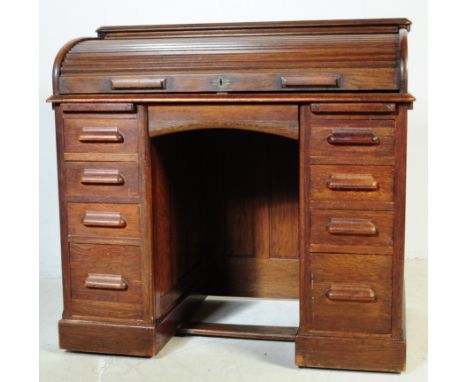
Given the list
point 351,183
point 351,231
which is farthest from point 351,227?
point 351,183

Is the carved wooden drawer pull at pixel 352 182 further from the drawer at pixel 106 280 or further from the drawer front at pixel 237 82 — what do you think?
the drawer at pixel 106 280

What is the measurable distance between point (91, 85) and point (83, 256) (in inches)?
31.8

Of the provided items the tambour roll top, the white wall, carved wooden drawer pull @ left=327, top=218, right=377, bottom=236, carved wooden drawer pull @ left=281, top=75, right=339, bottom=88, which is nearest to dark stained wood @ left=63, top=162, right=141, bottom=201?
the tambour roll top

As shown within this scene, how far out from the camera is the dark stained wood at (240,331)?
3738 mm

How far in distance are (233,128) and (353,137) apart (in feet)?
1.86

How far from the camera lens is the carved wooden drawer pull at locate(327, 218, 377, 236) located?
128 inches

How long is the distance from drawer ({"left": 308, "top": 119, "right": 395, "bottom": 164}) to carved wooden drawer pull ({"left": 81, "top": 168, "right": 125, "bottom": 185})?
897mm

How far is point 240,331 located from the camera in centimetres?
379

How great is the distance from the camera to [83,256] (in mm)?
3572

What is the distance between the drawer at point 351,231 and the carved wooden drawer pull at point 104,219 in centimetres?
89

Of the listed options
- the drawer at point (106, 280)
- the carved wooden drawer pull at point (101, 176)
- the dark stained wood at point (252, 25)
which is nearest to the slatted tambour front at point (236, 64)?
the dark stained wood at point (252, 25)

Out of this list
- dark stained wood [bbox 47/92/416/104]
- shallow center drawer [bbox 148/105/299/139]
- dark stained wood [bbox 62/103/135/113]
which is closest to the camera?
dark stained wood [bbox 47/92/416/104]

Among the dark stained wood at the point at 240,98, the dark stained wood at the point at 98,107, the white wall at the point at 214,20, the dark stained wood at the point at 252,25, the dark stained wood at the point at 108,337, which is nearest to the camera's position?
the dark stained wood at the point at 240,98

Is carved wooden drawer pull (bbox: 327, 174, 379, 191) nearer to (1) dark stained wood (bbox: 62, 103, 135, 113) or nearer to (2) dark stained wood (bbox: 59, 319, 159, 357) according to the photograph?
(1) dark stained wood (bbox: 62, 103, 135, 113)
